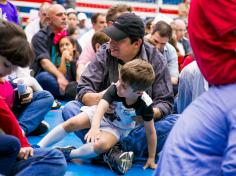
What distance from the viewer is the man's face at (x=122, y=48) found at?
304 centimetres

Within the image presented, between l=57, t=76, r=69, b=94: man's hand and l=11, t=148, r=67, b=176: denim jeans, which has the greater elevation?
l=11, t=148, r=67, b=176: denim jeans

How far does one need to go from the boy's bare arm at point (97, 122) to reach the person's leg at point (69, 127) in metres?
0.21

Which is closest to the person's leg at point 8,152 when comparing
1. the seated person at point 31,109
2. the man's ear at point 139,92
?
the man's ear at point 139,92

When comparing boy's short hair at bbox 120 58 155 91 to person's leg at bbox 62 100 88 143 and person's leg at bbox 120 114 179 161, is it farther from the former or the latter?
person's leg at bbox 62 100 88 143

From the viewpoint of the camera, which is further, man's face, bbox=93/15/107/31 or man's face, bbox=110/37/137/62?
man's face, bbox=93/15/107/31

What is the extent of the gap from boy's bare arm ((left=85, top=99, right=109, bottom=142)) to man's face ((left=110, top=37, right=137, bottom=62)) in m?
0.39

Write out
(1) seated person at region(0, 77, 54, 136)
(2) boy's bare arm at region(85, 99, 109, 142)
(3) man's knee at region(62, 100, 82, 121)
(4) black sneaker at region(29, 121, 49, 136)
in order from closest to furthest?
1. (2) boy's bare arm at region(85, 99, 109, 142)
2. (3) man's knee at region(62, 100, 82, 121)
3. (1) seated person at region(0, 77, 54, 136)
4. (4) black sneaker at region(29, 121, 49, 136)

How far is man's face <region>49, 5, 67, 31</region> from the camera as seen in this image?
5368 millimetres

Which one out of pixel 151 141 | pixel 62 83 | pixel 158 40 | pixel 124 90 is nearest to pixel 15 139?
pixel 124 90

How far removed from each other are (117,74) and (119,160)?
2.04ft

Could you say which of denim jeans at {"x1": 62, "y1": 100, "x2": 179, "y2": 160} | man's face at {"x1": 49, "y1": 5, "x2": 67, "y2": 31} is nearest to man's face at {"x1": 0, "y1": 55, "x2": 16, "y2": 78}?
denim jeans at {"x1": 62, "y1": 100, "x2": 179, "y2": 160}

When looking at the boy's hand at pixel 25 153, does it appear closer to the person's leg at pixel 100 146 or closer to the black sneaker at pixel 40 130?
the person's leg at pixel 100 146

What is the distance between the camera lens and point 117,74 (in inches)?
125

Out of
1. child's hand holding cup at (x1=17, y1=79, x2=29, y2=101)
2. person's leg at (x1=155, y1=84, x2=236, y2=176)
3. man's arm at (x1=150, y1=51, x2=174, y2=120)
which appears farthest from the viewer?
child's hand holding cup at (x1=17, y1=79, x2=29, y2=101)
